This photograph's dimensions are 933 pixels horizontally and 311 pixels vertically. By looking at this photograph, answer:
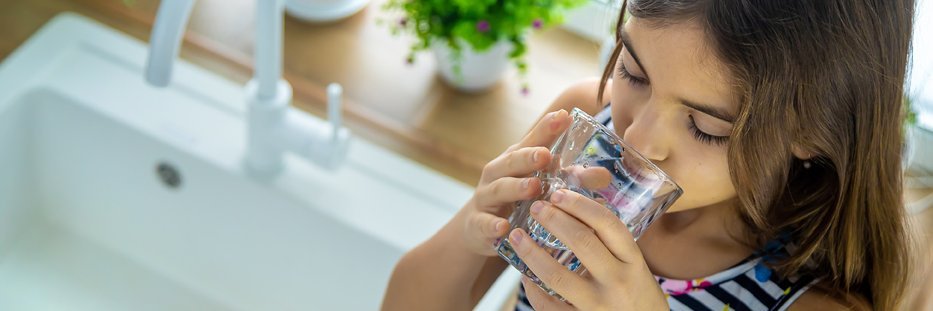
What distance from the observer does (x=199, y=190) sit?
4.24 ft

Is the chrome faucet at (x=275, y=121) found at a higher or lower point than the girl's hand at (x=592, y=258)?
higher

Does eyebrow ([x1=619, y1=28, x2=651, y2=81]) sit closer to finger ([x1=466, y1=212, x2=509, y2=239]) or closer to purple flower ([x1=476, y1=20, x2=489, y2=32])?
finger ([x1=466, y1=212, x2=509, y2=239])

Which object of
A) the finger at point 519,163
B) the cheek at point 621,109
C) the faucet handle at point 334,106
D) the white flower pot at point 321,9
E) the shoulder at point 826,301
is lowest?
the shoulder at point 826,301

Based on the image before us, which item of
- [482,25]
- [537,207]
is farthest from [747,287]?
[482,25]

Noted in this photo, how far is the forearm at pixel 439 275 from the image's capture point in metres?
0.96

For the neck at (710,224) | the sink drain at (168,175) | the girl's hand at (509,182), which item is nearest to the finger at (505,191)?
the girl's hand at (509,182)

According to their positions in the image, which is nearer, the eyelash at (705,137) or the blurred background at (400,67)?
the eyelash at (705,137)

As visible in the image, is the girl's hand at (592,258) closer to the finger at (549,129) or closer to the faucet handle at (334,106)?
the finger at (549,129)

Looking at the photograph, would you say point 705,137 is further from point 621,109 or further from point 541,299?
point 541,299

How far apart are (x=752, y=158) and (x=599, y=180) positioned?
0.12 metres

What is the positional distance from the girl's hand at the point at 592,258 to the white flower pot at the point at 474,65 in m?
0.57

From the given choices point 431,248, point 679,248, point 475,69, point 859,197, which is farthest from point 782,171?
point 475,69

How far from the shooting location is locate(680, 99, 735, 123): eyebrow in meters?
0.70

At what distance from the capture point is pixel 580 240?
70 cm
